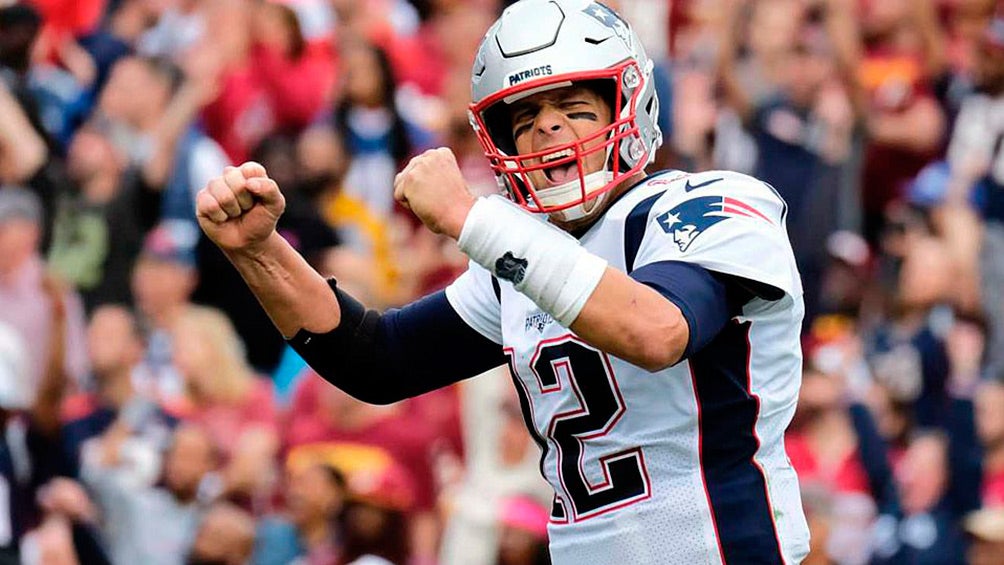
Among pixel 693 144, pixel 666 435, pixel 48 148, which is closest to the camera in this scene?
pixel 666 435

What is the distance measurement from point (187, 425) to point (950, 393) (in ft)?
12.1

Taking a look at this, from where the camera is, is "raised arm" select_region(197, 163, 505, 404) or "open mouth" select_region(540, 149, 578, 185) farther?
"raised arm" select_region(197, 163, 505, 404)

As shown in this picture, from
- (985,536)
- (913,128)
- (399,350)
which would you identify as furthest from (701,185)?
(913,128)

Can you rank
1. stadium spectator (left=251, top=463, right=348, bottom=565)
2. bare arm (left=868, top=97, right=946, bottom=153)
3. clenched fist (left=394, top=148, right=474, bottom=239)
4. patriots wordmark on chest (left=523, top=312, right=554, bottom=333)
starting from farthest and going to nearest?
bare arm (left=868, top=97, right=946, bottom=153) → stadium spectator (left=251, top=463, right=348, bottom=565) → patriots wordmark on chest (left=523, top=312, right=554, bottom=333) → clenched fist (left=394, top=148, right=474, bottom=239)

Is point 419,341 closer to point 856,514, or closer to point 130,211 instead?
point 856,514

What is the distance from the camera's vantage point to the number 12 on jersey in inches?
182

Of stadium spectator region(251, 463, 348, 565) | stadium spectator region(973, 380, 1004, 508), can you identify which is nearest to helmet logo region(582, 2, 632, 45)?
stadium spectator region(251, 463, 348, 565)

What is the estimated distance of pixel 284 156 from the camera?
468 inches

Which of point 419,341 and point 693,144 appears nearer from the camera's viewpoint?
point 419,341

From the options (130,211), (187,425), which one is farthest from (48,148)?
(187,425)

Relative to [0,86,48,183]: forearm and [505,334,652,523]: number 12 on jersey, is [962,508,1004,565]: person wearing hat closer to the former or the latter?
[505,334,652,523]: number 12 on jersey

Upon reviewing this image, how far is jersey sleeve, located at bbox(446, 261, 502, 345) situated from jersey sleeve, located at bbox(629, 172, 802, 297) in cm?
53

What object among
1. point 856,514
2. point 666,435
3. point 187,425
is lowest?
point 856,514

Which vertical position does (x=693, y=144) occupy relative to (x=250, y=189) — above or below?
below
